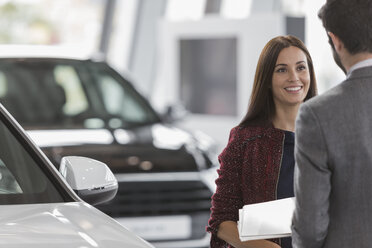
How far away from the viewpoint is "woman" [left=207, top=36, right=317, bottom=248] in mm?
2621

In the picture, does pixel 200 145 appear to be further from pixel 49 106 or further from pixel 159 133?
pixel 49 106

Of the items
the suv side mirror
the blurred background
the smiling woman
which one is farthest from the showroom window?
the smiling woman

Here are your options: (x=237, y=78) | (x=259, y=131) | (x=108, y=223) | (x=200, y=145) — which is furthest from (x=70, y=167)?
(x=237, y=78)

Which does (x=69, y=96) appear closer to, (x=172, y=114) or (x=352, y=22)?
(x=172, y=114)

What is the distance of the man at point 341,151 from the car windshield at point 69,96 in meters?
3.82

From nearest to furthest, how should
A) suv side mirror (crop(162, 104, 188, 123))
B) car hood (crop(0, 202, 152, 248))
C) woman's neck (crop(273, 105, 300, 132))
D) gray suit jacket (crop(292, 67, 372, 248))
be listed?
gray suit jacket (crop(292, 67, 372, 248)), car hood (crop(0, 202, 152, 248)), woman's neck (crop(273, 105, 300, 132)), suv side mirror (crop(162, 104, 188, 123))

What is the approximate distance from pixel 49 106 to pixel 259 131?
3.45 m

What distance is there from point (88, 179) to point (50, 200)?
0.19 metres

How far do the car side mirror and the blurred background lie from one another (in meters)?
3.18

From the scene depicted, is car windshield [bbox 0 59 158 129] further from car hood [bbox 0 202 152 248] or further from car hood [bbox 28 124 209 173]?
car hood [bbox 0 202 152 248]

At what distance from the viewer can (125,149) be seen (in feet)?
17.3

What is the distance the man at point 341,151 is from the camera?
1.98m

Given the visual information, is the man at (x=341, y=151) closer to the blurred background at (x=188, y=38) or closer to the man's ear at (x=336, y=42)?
the man's ear at (x=336, y=42)

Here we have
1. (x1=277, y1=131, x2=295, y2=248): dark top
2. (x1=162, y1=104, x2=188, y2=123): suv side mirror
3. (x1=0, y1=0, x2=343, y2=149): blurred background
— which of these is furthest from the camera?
(x1=0, y1=0, x2=343, y2=149): blurred background
